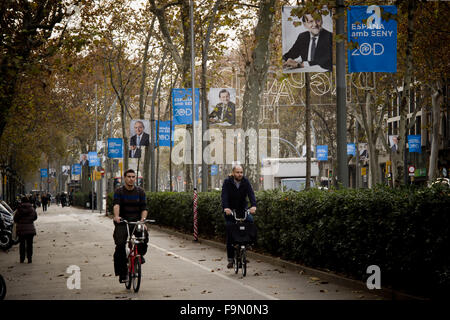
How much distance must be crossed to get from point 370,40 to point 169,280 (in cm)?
586

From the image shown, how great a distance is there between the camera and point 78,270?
15039 mm

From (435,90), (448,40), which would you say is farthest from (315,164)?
(448,40)

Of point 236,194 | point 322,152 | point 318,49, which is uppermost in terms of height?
point 318,49

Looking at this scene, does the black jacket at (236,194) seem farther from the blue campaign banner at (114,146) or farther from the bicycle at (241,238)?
the blue campaign banner at (114,146)

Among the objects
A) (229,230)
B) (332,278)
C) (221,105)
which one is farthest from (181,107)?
(332,278)

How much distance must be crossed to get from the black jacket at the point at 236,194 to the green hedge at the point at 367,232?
103cm

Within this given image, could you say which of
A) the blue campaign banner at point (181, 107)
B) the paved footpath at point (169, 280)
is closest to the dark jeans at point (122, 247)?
the paved footpath at point (169, 280)

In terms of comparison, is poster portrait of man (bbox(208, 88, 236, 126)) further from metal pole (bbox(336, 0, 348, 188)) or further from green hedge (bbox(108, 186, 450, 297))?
metal pole (bbox(336, 0, 348, 188))

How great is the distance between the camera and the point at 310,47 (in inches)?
592

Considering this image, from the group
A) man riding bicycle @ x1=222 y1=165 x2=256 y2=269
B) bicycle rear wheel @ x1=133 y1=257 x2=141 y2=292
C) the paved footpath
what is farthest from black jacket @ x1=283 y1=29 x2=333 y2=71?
bicycle rear wheel @ x1=133 y1=257 x2=141 y2=292

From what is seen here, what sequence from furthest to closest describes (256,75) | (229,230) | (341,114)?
(256,75) < (341,114) < (229,230)

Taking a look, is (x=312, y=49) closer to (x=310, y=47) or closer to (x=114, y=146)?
(x=310, y=47)

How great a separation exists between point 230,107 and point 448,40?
970 centimetres
